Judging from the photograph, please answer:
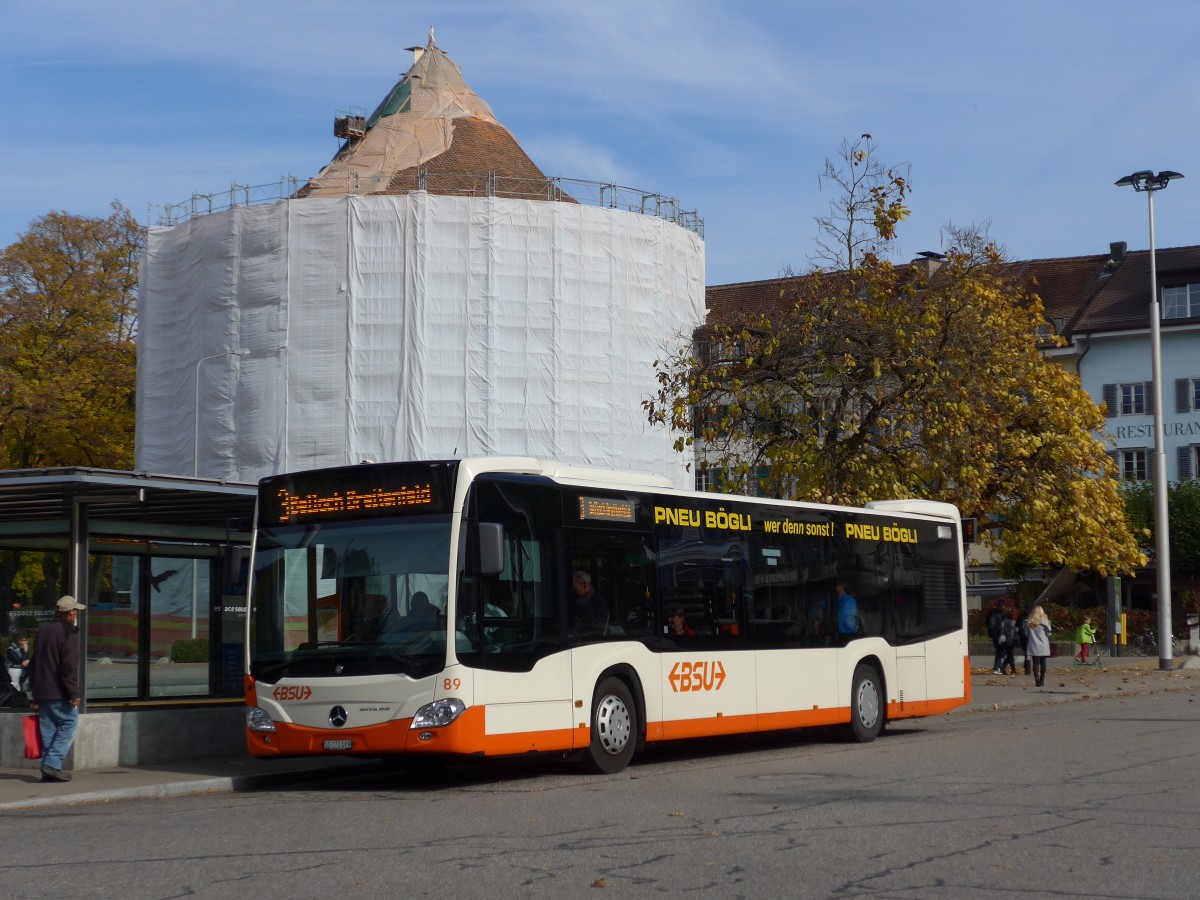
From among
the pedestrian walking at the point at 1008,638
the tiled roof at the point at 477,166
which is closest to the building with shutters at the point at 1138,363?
the tiled roof at the point at 477,166

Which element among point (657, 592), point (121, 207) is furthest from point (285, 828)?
point (121, 207)

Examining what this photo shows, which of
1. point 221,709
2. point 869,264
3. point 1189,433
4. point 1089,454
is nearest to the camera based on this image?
point 221,709

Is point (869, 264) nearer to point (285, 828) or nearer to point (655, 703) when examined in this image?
point (655, 703)

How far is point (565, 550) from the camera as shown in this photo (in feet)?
47.3

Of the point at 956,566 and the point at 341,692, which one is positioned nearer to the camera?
the point at 341,692

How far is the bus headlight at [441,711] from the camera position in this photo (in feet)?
43.0

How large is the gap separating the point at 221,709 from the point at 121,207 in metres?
42.3

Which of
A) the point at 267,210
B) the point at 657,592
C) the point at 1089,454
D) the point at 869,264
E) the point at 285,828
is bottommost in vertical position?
the point at 285,828

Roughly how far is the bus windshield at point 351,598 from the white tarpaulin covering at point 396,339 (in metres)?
33.6

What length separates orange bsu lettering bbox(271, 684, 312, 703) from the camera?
45.1 feet

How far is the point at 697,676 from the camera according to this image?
1588 centimetres

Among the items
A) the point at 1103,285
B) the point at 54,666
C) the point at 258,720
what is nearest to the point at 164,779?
the point at 258,720

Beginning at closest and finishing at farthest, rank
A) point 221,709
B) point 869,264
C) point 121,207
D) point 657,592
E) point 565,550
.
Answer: point 565,550 → point 657,592 → point 221,709 → point 869,264 → point 121,207

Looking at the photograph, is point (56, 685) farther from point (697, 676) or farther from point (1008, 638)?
point (1008, 638)
